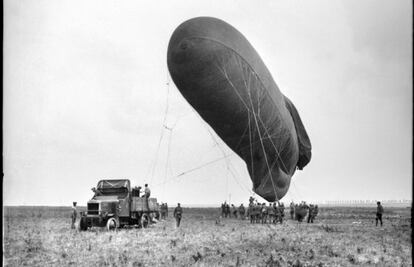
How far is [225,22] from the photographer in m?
10.5

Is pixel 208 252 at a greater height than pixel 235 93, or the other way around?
pixel 235 93

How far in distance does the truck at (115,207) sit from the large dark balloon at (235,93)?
7.08m

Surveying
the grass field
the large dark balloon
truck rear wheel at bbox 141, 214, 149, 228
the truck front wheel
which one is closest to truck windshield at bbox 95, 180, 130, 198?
the truck front wheel

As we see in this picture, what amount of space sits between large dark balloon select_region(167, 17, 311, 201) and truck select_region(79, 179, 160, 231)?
7.08 meters

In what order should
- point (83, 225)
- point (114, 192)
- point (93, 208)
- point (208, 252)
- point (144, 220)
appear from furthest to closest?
point (144, 220) → point (114, 192) → point (83, 225) → point (93, 208) → point (208, 252)

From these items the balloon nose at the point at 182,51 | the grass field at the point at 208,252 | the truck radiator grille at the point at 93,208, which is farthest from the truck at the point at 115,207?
the balloon nose at the point at 182,51

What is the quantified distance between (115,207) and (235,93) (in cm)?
942

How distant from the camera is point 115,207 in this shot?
17.8 meters

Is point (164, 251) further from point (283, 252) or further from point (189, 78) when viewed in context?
point (189, 78)

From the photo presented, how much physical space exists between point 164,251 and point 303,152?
273 inches

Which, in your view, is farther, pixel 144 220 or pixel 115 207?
pixel 144 220

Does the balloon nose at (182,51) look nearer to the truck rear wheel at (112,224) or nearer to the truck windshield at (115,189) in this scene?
the truck rear wheel at (112,224)

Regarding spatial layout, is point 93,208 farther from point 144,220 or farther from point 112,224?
point 144,220

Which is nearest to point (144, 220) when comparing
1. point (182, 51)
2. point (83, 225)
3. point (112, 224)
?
point (112, 224)
